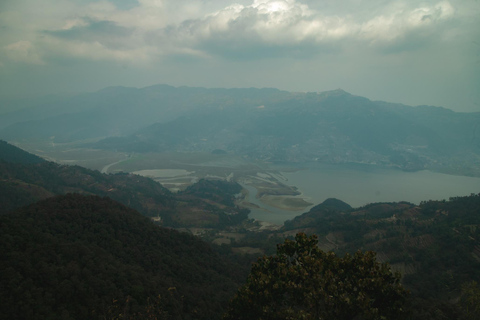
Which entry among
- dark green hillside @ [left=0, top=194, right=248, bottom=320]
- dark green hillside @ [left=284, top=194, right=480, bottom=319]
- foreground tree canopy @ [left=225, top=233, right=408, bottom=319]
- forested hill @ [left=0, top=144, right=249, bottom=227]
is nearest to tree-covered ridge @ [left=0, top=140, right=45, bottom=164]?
forested hill @ [left=0, top=144, right=249, bottom=227]

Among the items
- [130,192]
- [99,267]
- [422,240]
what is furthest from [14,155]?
[422,240]

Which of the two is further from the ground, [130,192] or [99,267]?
[130,192]

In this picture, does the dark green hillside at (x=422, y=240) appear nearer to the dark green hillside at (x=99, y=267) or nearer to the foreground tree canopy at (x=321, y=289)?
the foreground tree canopy at (x=321, y=289)

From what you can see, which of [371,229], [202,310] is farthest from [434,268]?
[202,310]

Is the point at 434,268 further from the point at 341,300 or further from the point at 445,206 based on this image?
the point at 341,300

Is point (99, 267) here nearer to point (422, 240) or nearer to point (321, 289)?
point (321, 289)
